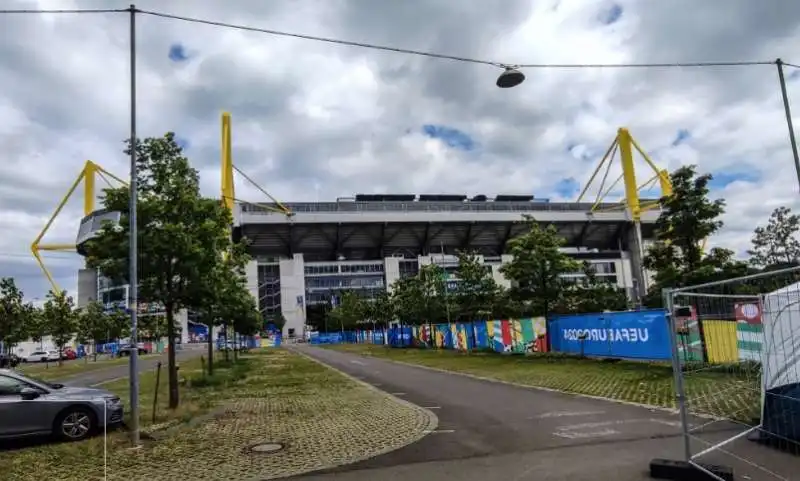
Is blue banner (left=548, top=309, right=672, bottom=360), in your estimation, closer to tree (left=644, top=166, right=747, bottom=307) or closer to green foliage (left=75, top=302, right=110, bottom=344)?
tree (left=644, top=166, right=747, bottom=307)

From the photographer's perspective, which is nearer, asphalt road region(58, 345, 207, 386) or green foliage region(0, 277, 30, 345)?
asphalt road region(58, 345, 207, 386)

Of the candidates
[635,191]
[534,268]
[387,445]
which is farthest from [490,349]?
[635,191]

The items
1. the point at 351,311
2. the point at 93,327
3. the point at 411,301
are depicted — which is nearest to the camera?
the point at 411,301

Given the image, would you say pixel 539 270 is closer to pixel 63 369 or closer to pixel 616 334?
pixel 616 334

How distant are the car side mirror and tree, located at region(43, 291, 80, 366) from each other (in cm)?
4160

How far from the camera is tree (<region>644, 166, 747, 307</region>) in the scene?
63.0ft

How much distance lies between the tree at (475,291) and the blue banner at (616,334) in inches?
378

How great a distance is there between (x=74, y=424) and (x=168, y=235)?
13.3ft

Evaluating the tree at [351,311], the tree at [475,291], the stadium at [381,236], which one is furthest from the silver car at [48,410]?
the stadium at [381,236]

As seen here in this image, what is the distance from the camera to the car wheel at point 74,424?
10461 mm

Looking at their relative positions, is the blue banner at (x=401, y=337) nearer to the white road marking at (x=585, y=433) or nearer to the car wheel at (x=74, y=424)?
the car wheel at (x=74, y=424)

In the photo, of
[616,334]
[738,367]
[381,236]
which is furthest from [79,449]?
[381,236]

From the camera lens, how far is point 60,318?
47062mm

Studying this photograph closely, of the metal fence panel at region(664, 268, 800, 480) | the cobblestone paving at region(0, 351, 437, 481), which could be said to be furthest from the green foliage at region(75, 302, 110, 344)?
the metal fence panel at region(664, 268, 800, 480)
